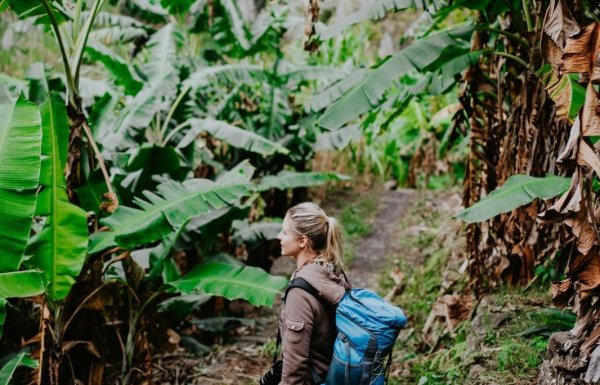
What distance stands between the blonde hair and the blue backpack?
0.92 ft

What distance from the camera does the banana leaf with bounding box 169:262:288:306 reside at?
4.02 meters

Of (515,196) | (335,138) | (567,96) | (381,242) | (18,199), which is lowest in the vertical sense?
(381,242)

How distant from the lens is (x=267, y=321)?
634 cm

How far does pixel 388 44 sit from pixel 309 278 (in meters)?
13.3

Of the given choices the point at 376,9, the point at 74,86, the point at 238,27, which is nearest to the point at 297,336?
the point at 74,86

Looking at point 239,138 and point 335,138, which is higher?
point 239,138

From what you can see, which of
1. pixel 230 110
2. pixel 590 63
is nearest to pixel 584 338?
pixel 590 63

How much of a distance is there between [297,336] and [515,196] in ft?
4.83

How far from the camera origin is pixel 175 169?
4793mm

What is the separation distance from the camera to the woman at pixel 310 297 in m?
2.61

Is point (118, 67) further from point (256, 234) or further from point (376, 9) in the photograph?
point (376, 9)

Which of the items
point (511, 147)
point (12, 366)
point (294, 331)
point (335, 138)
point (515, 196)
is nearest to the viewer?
point (294, 331)

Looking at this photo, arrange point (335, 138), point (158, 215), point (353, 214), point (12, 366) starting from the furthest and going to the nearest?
point (353, 214) < point (335, 138) < point (158, 215) < point (12, 366)

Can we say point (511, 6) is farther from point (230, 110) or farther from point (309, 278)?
point (230, 110)
